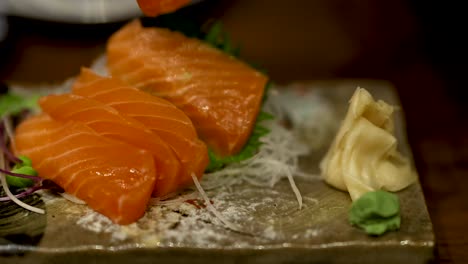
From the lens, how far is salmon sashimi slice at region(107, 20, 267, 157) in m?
2.61

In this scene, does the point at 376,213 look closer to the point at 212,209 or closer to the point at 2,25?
the point at 212,209

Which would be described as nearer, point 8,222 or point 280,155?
point 8,222

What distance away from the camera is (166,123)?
96.7 inches

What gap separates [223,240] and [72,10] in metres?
2.42

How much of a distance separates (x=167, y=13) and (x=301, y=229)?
1.10m

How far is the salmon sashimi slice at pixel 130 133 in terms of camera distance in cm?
239

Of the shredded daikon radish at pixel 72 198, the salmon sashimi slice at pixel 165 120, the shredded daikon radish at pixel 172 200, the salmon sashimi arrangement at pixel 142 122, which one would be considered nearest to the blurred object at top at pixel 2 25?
the salmon sashimi arrangement at pixel 142 122

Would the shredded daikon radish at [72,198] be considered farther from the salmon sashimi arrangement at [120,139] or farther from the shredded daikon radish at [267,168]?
the shredded daikon radish at [267,168]

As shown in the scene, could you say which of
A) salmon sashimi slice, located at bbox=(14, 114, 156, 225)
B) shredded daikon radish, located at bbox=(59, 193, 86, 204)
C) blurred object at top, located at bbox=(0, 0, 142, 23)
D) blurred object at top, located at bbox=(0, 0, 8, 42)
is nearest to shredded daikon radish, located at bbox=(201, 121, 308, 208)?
salmon sashimi slice, located at bbox=(14, 114, 156, 225)

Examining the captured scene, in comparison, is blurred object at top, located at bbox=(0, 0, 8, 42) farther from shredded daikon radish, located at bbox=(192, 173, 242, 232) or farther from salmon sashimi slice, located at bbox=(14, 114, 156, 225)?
shredded daikon radish, located at bbox=(192, 173, 242, 232)

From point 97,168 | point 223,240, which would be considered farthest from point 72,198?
point 223,240

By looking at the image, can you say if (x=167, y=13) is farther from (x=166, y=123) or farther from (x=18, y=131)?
(x=18, y=131)

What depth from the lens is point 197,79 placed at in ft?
8.68

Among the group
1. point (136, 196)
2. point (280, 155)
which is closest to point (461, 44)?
point (280, 155)
